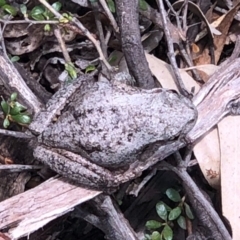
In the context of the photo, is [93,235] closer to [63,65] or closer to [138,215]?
[138,215]

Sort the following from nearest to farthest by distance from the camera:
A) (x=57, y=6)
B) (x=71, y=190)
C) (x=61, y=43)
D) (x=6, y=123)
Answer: (x=71, y=190) < (x=6, y=123) < (x=57, y=6) < (x=61, y=43)

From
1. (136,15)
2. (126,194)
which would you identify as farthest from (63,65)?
(126,194)

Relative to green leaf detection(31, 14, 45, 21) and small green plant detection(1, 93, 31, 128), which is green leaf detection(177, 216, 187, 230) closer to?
small green plant detection(1, 93, 31, 128)

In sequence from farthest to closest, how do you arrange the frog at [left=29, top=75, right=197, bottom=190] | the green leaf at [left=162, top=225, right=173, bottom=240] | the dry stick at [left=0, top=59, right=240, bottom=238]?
the green leaf at [left=162, top=225, right=173, bottom=240] → the frog at [left=29, top=75, right=197, bottom=190] → the dry stick at [left=0, top=59, right=240, bottom=238]

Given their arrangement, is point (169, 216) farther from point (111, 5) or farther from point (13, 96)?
point (111, 5)

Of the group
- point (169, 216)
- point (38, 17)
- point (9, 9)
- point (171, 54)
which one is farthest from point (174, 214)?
point (9, 9)

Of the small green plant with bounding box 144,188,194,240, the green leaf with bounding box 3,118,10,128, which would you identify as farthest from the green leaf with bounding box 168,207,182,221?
the green leaf with bounding box 3,118,10,128
